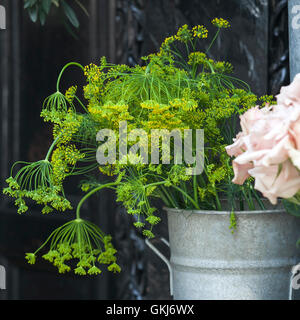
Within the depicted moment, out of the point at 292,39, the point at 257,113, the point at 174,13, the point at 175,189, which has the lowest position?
the point at 175,189

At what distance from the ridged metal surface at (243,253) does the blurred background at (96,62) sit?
0.39 m

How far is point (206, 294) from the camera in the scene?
77 centimetres

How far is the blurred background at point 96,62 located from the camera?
1.14 m

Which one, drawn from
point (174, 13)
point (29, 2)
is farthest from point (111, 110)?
point (29, 2)

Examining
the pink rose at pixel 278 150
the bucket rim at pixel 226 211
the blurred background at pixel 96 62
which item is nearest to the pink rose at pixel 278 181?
the pink rose at pixel 278 150

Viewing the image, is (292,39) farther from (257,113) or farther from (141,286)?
(141,286)

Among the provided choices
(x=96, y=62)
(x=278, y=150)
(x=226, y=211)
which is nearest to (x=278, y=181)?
(x=278, y=150)

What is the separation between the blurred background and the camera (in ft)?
3.74

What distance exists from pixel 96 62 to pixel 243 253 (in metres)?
0.92

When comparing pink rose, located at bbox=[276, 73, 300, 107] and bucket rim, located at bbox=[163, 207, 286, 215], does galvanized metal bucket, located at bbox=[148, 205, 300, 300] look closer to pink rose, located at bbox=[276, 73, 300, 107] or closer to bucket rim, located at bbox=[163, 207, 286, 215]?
bucket rim, located at bbox=[163, 207, 286, 215]

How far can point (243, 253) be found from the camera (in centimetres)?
75

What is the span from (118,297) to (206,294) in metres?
0.75

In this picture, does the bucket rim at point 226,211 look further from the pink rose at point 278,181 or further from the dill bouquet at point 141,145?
the pink rose at point 278,181

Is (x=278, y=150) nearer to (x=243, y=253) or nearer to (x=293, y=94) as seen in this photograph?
(x=293, y=94)
